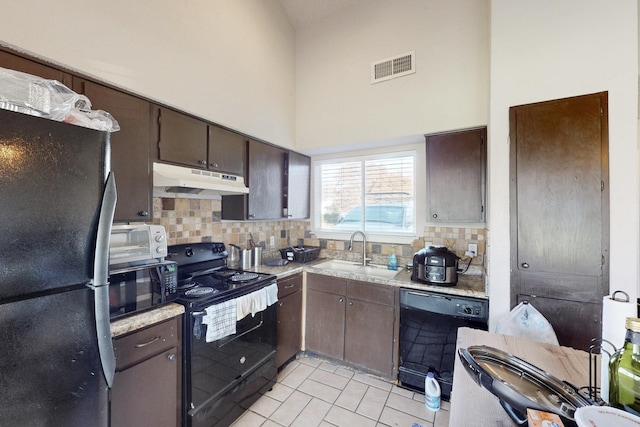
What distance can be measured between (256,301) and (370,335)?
1.13 m

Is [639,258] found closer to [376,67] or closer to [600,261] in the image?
[600,261]

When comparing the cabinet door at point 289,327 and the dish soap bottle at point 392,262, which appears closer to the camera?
the cabinet door at point 289,327

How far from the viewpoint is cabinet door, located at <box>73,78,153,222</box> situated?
1.52 meters

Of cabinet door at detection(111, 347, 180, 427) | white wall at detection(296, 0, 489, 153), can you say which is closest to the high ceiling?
white wall at detection(296, 0, 489, 153)

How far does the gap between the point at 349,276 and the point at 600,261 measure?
175cm

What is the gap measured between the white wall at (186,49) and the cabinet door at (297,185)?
0.76ft

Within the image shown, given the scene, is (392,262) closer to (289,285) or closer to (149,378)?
(289,285)

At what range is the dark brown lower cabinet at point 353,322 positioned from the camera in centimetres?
236

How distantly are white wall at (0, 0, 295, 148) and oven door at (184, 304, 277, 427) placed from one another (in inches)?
59.9

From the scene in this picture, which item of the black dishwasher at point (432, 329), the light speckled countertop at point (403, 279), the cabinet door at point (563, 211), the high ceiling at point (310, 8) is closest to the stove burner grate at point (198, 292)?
the light speckled countertop at point (403, 279)

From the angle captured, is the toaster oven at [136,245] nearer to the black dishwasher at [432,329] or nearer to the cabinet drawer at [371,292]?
the cabinet drawer at [371,292]

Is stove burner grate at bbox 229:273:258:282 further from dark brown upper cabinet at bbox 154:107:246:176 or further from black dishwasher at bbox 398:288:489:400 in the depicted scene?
black dishwasher at bbox 398:288:489:400

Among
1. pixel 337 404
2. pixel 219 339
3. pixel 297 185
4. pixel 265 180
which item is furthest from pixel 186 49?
pixel 337 404

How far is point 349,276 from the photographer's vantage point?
2.53 m
